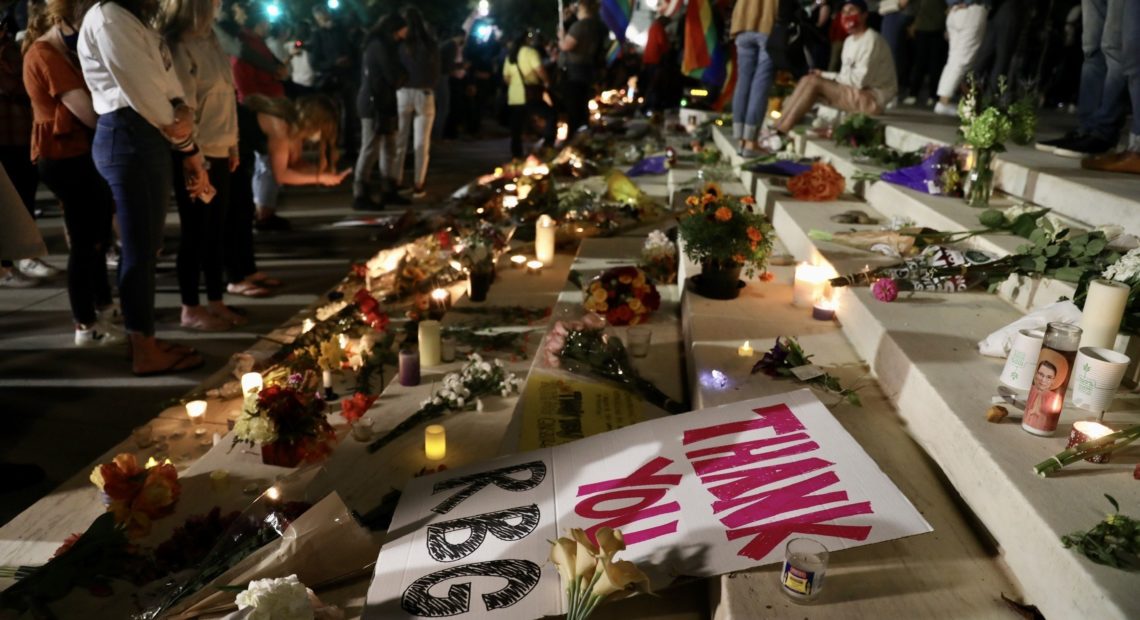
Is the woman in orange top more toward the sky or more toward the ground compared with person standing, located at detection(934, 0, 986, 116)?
more toward the ground

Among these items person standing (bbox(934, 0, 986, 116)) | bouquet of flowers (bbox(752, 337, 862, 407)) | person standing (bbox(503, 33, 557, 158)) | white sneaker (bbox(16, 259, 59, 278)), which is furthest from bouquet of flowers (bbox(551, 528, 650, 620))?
person standing (bbox(503, 33, 557, 158))

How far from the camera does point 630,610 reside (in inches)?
62.1

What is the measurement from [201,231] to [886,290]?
10.4ft

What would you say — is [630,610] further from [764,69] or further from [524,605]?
[764,69]

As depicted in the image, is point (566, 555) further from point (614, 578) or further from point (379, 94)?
point (379, 94)

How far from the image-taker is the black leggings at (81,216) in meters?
3.32

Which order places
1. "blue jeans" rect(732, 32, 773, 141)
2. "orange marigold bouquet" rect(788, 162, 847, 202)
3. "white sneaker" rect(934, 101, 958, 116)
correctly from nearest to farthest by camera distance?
"orange marigold bouquet" rect(788, 162, 847, 202)
"blue jeans" rect(732, 32, 773, 141)
"white sneaker" rect(934, 101, 958, 116)

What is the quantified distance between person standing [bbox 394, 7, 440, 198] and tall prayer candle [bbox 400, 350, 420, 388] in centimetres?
477

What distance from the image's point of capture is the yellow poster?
2.27m

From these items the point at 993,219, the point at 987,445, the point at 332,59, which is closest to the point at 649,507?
the point at 987,445

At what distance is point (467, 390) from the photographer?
103 inches

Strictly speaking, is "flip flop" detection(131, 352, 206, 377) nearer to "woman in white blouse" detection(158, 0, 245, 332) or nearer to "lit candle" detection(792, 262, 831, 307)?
"woman in white blouse" detection(158, 0, 245, 332)

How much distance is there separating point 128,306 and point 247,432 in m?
1.34

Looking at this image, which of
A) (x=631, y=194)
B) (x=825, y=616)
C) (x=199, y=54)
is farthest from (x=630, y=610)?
(x=631, y=194)
